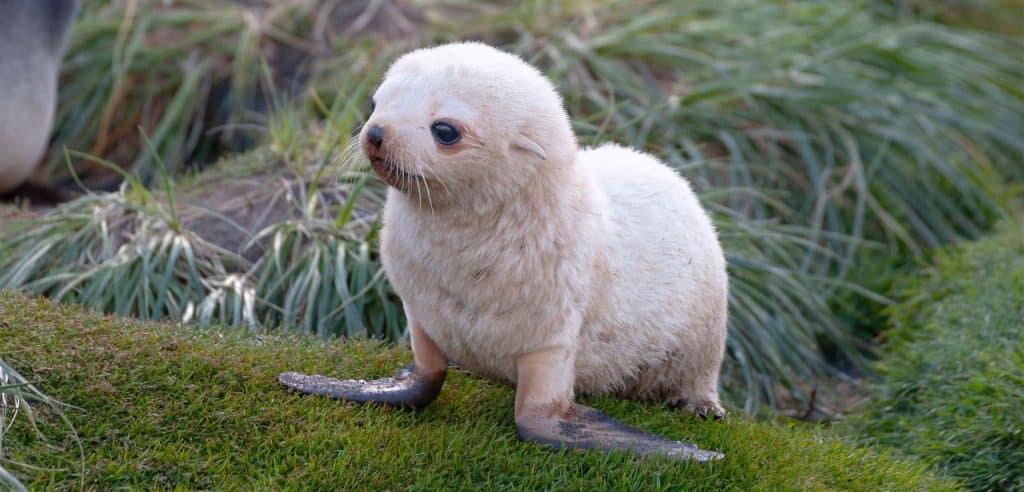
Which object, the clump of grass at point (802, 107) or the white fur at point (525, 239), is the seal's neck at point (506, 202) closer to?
the white fur at point (525, 239)

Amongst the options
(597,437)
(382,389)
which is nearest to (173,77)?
(382,389)

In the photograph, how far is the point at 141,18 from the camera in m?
7.25

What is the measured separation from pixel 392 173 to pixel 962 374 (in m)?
2.56

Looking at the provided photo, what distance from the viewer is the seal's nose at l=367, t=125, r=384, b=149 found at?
2.87 meters

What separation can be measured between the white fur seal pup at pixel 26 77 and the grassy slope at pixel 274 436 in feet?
9.41

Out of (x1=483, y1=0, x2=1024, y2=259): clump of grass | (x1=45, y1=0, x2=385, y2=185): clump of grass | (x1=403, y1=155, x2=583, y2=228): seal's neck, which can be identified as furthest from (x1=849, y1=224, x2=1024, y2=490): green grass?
(x1=45, y1=0, x2=385, y2=185): clump of grass

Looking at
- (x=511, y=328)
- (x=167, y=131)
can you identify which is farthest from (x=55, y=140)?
(x=511, y=328)

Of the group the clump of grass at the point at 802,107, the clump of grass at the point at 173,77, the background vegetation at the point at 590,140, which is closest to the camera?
the background vegetation at the point at 590,140

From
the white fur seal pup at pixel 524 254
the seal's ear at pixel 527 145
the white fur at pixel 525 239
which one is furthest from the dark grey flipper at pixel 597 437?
the seal's ear at pixel 527 145

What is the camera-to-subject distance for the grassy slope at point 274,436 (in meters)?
2.98

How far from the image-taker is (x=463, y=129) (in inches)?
116

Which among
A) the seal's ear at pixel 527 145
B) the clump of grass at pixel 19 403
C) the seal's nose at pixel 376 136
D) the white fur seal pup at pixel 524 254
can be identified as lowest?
the clump of grass at pixel 19 403

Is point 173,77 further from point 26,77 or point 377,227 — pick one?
point 377,227

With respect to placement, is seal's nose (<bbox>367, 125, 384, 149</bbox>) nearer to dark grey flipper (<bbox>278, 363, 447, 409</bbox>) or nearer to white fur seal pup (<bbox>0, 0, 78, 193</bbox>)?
dark grey flipper (<bbox>278, 363, 447, 409</bbox>)
